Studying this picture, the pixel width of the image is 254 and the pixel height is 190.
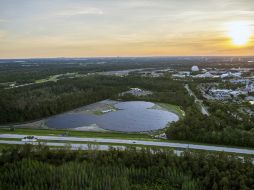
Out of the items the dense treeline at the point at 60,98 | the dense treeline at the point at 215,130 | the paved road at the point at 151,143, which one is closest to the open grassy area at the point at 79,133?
the paved road at the point at 151,143

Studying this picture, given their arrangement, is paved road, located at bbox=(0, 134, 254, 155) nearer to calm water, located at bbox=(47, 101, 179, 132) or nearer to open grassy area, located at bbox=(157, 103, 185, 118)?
calm water, located at bbox=(47, 101, 179, 132)

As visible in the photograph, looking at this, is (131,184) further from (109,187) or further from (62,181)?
(62,181)

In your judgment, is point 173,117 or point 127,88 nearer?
point 173,117

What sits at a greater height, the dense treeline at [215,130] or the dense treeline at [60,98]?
the dense treeline at [60,98]

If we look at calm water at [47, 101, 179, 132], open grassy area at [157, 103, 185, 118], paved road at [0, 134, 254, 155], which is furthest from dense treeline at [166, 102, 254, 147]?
open grassy area at [157, 103, 185, 118]

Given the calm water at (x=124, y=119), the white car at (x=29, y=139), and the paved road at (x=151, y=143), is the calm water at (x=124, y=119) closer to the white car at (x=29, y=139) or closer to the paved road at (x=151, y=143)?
the paved road at (x=151, y=143)

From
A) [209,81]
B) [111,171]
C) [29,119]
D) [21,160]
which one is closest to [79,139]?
[21,160]

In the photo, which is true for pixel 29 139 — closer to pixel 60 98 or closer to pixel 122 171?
pixel 122 171
